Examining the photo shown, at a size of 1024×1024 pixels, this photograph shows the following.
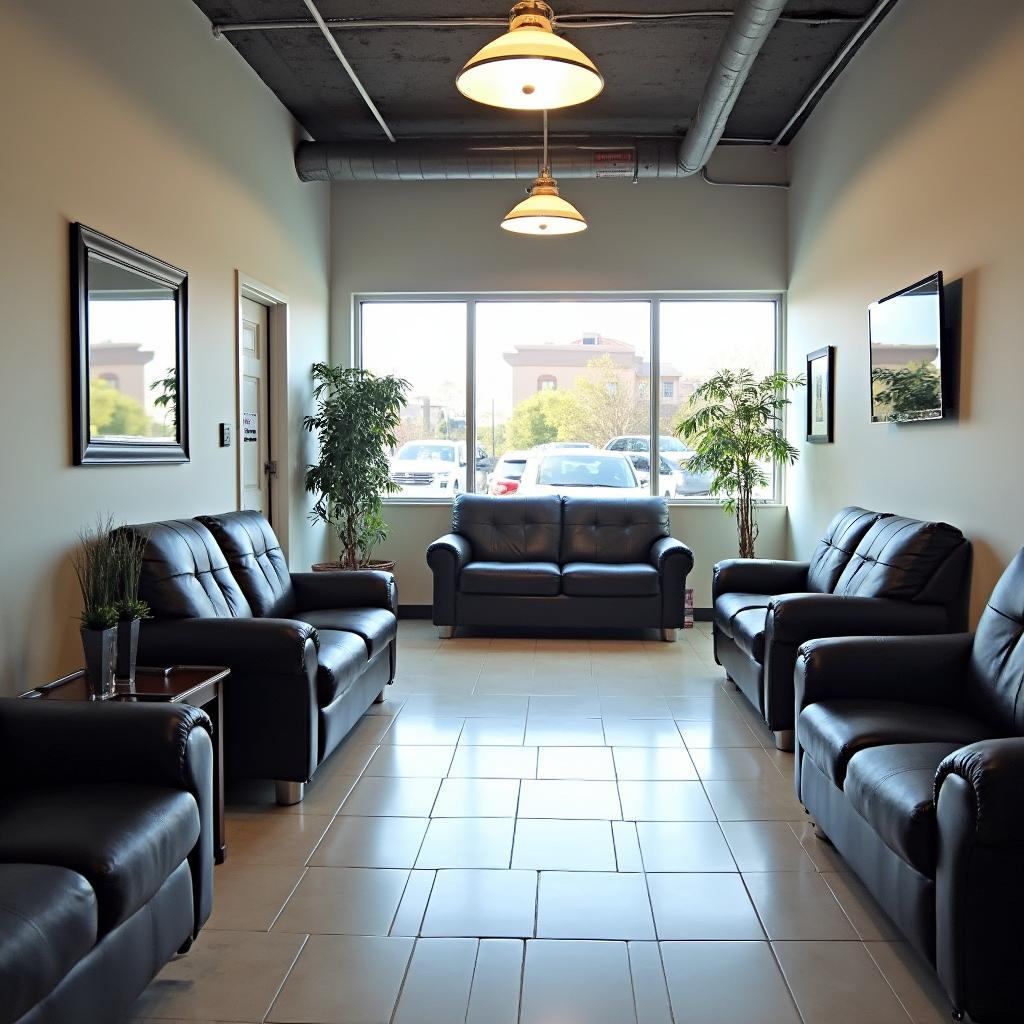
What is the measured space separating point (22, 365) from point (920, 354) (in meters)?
3.73

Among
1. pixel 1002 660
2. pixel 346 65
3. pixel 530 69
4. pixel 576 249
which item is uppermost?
pixel 346 65

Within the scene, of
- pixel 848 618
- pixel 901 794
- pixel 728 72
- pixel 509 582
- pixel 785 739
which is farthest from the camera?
pixel 509 582

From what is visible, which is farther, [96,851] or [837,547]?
[837,547]

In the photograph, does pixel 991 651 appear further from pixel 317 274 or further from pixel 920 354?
pixel 317 274

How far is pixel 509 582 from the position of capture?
22.5ft

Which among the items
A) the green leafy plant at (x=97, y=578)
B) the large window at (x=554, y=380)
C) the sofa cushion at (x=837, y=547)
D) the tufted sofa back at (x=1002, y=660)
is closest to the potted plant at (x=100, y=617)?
the green leafy plant at (x=97, y=578)

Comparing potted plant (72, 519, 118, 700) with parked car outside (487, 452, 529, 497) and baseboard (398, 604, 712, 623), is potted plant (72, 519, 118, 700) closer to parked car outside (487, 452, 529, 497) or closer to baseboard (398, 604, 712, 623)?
baseboard (398, 604, 712, 623)

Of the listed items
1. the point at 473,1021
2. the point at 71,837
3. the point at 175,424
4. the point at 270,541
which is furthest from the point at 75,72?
the point at 473,1021

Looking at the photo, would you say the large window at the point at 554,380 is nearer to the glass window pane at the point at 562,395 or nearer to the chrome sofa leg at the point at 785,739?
the glass window pane at the point at 562,395

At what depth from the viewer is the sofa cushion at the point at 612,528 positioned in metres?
7.32

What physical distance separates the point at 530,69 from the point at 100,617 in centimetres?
212

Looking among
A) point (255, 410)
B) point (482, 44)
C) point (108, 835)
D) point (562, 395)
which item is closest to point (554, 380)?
point (562, 395)

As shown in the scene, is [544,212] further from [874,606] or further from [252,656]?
[252,656]

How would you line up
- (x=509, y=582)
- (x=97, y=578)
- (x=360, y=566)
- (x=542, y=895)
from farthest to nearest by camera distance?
(x=360, y=566), (x=509, y=582), (x=97, y=578), (x=542, y=895)
